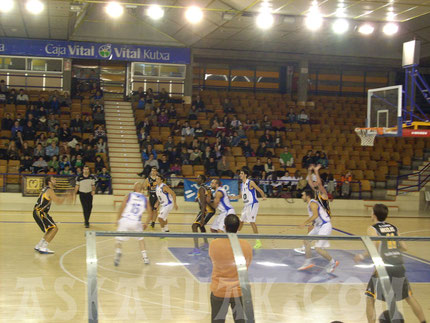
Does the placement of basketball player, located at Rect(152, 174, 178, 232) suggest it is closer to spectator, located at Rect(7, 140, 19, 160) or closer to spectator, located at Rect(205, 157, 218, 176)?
spectator, located at Rect(205, 157, 218, 176)

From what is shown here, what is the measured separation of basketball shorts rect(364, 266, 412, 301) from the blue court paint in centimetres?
9

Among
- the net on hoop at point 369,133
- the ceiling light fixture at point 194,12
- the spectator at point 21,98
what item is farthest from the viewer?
the spectator at point 21,98

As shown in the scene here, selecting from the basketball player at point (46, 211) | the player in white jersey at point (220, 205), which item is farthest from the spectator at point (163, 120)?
the basketball player at point (46, 211)

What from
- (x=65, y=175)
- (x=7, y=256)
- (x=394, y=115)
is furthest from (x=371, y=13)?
(x=7, y=256)

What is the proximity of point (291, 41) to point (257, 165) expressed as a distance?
635 cm

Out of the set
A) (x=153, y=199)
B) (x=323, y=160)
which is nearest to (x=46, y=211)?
(x=153, y=199)

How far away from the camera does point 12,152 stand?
20.2 meters

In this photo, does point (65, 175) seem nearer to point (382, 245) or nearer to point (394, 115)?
point (394, 115)

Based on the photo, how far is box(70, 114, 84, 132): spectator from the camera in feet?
73.6

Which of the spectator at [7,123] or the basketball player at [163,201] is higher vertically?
the spectator at [7,123]

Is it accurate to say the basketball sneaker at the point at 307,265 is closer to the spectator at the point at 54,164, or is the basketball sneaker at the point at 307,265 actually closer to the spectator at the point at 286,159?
the spectator at the point at 54,164

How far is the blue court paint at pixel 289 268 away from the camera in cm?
528

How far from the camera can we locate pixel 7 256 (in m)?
10.6

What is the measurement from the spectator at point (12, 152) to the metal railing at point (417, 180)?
50.3 feet
